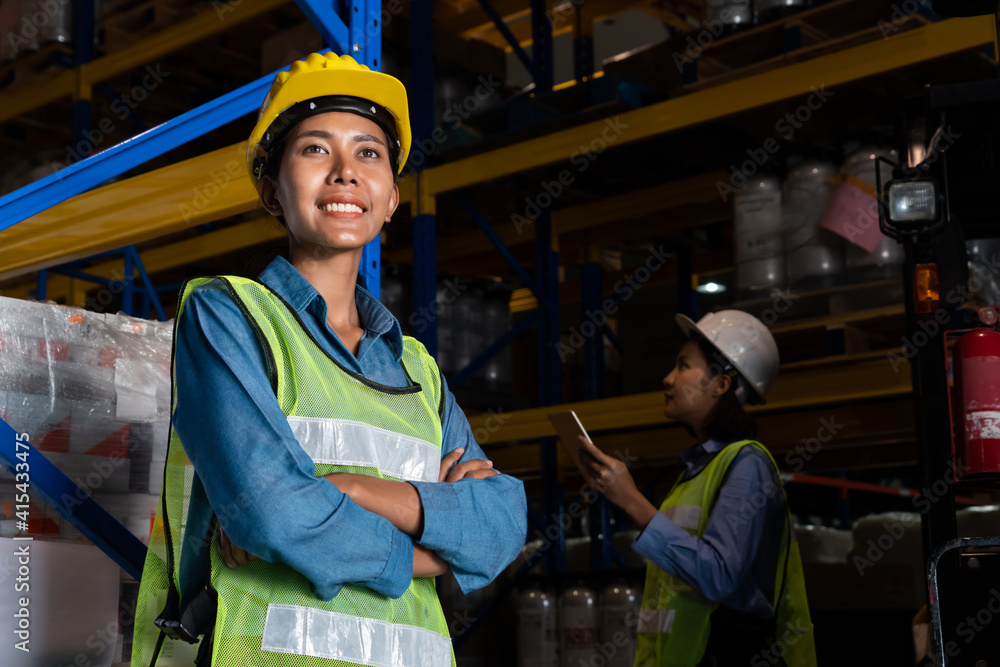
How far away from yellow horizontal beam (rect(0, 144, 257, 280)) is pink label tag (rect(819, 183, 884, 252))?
313 centimetres

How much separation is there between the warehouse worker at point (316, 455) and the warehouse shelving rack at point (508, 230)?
349mm

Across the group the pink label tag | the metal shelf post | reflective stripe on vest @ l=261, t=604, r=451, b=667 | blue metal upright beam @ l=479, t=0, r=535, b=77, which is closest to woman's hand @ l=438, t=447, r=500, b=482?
reflective stripe on vest @ l=261, t=604, r=451, b=667

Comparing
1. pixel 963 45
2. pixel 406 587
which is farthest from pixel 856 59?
pixel 406 587

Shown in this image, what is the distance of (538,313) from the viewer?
21.8 ft

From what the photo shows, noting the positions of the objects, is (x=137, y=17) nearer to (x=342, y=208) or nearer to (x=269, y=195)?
(x=269, y=195)

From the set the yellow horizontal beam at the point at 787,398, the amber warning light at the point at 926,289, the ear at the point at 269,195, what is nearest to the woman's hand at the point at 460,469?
the ear at the point at 269,195

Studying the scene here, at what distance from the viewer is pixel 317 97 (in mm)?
2084

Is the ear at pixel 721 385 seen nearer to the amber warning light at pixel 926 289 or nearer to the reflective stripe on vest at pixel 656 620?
the reflective stripe on vest at pixel 656 620

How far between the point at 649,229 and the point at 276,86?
5.16 meters

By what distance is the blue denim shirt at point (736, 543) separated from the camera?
375 centimetres

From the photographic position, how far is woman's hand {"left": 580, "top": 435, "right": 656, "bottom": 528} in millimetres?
3955

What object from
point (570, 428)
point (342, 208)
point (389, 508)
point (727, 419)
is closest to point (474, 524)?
point (389, 508)

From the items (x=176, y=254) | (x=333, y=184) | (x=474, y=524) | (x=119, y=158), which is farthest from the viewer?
(x=176, y=254)

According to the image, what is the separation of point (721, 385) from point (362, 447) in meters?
2.86
